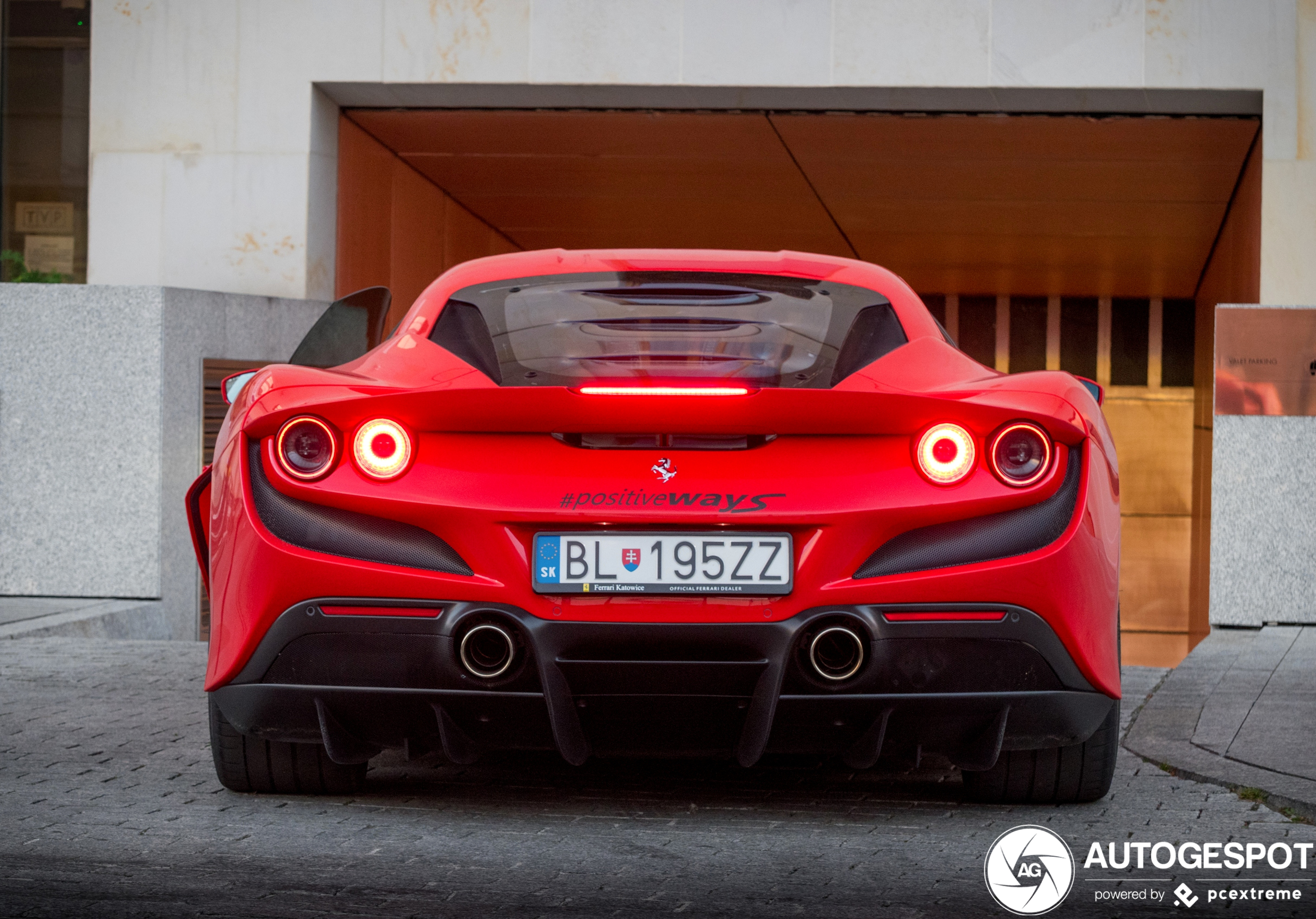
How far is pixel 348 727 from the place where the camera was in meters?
3.36

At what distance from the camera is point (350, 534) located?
3.19 metres

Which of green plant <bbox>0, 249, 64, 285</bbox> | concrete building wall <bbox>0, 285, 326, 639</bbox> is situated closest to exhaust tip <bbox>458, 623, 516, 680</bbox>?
concrete building wall <bbox>0, 285, 326, 639</bbox>

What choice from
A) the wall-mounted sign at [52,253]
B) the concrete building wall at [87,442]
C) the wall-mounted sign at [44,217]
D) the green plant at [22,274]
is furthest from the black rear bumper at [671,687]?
the wall-mounted sign at [44,217]

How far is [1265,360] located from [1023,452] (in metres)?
6.28

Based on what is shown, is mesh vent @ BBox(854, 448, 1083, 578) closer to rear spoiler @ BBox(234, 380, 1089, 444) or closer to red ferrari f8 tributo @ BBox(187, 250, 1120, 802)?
red ferrari f8 tributo @ BBox(187, 250, 1120, 802)

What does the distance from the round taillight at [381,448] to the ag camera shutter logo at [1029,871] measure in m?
1.45

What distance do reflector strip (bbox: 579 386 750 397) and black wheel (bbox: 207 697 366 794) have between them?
4.04 feet

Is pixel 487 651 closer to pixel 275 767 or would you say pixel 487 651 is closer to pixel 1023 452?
pixel 275 767

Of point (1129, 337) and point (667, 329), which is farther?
point (1129, 337)

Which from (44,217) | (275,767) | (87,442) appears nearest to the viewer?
(275,767)

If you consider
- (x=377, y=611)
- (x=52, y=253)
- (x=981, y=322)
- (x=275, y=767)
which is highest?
(x=981, y=322)

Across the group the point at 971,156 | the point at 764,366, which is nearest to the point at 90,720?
the point at 764,366

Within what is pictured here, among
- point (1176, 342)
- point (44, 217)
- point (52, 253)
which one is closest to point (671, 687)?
point (52, 253)

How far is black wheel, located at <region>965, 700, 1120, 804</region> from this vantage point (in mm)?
3676
